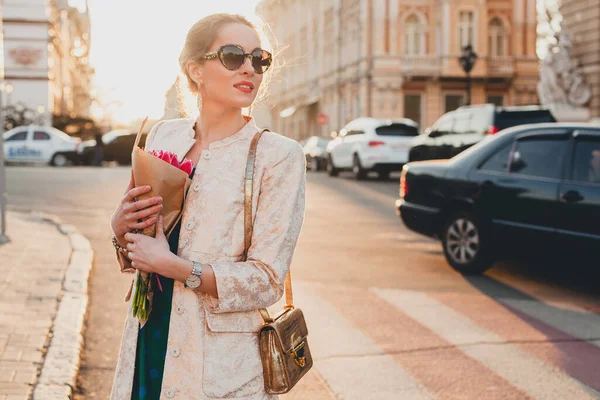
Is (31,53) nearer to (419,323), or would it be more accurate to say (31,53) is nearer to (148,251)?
(419,323)

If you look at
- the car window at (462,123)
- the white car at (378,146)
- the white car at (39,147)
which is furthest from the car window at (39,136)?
the car window at (462,123)

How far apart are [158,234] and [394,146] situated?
813 inches

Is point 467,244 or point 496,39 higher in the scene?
point 496,39

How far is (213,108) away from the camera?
2.40m

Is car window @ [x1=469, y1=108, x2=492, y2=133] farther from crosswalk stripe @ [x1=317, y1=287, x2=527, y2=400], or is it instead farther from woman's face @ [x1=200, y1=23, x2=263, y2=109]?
woman's face @ [x1=200, y1=23, x2=263, y2=109]

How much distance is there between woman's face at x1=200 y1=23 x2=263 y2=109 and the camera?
2342mm

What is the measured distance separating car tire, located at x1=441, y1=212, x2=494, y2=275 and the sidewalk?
3685 mm

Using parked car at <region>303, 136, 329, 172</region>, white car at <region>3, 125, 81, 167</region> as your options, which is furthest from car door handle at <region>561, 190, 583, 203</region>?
white car at <region>3, 125, 81, 167</region>

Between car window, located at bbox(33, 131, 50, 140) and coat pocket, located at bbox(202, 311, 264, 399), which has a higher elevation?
car window, located at bbox(33, 131, 50, 140)

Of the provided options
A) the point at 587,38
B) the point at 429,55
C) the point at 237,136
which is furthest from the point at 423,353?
the point at 429,55

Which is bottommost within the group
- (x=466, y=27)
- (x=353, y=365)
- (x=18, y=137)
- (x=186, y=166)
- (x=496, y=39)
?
(x=353, y=365)

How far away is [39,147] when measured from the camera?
3275 cm

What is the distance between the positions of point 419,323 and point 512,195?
7.27 feet

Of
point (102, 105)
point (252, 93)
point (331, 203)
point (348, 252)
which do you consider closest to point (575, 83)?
point (331, 203)
